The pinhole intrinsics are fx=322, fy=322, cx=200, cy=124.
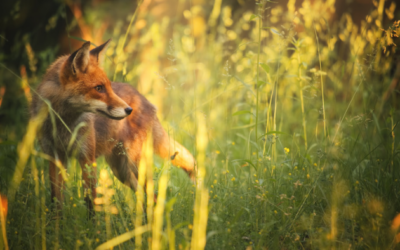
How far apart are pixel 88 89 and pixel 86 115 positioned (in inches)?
13.0

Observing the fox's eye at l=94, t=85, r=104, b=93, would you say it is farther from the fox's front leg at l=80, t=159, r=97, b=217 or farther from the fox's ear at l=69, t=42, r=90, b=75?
Answer: the fox's front leg at l=80, t=159, r=97, b=217

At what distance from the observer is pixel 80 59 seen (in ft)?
9.50

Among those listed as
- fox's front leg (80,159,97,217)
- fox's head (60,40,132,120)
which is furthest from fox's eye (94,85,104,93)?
fox's front leg (80,159,97,217)

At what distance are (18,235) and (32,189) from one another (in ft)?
1.95

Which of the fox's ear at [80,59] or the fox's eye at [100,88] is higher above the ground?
the fox's ear at [80,59]

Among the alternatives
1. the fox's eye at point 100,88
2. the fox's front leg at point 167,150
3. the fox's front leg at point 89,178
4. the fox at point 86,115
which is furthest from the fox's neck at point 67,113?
the fox's front leg at point 167,150

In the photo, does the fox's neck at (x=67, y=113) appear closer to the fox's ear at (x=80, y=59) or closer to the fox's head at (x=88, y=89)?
the fox's head at (x=88, y=89)

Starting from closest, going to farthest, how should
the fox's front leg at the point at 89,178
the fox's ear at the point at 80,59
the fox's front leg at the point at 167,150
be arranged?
the fox's front leg at the point at 89,178
the fox's ear at the point at 80,59
the fox's front leg at the point at 167,150

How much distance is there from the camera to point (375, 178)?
2674 millimetres

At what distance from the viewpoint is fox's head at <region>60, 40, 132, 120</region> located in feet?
9.57

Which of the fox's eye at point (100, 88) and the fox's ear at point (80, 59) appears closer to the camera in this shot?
the fox's ear at point (80, 59)

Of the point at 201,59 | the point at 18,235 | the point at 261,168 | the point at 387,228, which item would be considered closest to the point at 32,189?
the point at 18,235

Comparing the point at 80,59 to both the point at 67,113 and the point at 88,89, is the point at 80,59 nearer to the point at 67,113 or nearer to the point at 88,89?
the point at 88,89

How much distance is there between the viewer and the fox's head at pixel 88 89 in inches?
115
